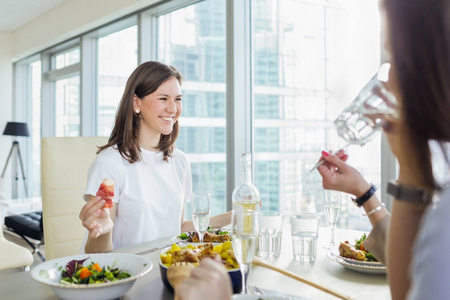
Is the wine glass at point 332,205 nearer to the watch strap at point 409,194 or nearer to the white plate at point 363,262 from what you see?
the white plate at point 363,262

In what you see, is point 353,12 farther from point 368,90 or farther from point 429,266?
point 429,266

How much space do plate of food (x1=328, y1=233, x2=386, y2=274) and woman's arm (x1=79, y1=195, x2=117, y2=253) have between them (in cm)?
74

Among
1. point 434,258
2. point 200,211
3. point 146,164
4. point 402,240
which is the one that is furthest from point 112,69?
point 434,258

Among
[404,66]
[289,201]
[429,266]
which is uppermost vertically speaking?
[404,66]

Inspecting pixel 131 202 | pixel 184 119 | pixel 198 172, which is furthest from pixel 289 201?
pixel 131 202

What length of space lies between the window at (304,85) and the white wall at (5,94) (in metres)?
5.26

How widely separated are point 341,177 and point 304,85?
188 centimetres

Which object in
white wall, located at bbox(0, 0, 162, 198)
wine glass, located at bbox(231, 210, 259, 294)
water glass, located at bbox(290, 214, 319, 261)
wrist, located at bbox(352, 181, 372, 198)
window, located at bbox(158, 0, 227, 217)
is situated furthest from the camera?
white wall, located at bbox(0, 0, 162, 198)

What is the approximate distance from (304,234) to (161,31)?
→ 3462 mm

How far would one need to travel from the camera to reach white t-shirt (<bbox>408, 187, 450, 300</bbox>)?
1.60ft

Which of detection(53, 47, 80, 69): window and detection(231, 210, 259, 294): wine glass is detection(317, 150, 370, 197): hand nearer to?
detection(231, 210, 259, 294): wine glass

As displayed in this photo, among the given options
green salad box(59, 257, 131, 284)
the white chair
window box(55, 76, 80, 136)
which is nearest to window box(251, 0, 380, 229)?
the white chair

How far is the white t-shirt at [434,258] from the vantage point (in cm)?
49

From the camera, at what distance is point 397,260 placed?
745 millimetres
